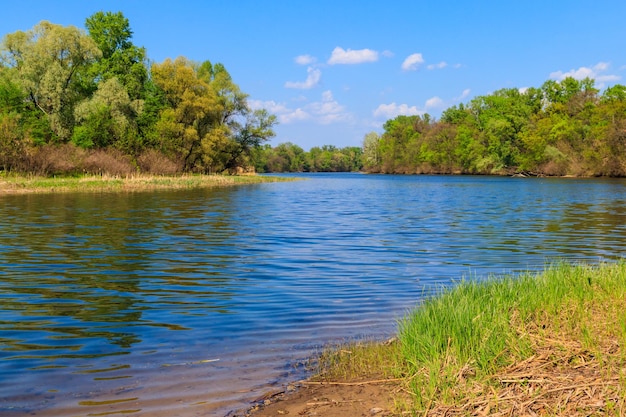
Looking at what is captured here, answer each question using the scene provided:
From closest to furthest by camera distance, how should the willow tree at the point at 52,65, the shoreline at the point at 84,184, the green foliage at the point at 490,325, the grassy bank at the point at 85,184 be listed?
the green foliage at the point at 490,325, the shoreline at the point at 84,184, the grassy bank at the point at 85,184, the willow tree at the point at 52,65

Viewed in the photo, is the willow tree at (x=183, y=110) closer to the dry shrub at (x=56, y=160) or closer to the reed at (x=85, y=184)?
the reed at (x=85, y=184)

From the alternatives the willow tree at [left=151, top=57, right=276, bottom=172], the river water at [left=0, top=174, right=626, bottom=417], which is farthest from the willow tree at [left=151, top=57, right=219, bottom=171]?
the river water at [left=0, top=174, right=626, bottom=417]

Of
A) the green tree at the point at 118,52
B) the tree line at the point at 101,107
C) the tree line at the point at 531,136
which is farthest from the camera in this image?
the tree line at the point at 531,136

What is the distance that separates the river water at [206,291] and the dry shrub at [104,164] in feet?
124

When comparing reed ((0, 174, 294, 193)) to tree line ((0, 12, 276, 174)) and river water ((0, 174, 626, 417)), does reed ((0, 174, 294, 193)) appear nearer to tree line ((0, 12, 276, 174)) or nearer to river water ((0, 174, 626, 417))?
tree line ((0, 12, 276, 174))

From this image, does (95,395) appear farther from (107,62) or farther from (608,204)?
(107,62)

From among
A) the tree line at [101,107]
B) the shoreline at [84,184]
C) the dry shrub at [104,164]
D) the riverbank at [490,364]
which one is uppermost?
the tree line at [101,107]

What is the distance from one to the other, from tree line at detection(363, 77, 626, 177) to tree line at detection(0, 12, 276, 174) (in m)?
74.1

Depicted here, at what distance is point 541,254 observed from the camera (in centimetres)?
1836

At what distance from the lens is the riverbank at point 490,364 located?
503cm

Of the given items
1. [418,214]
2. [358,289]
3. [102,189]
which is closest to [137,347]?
[358,289]

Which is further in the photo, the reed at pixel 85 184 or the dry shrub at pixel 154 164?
the dry shrub at pixel 154 164

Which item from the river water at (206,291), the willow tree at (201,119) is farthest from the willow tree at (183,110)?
the river water at (206,291)

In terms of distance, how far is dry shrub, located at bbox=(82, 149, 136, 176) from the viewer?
6612cm
